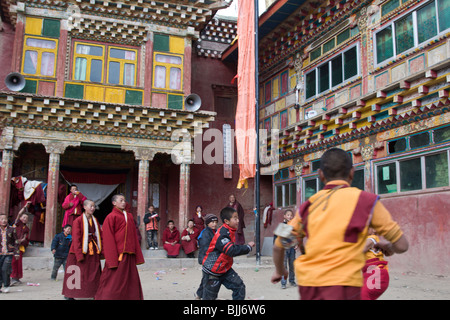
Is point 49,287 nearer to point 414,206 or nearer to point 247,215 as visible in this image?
point 414,206

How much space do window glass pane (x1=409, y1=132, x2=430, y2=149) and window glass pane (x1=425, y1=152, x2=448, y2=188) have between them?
33 centimetres

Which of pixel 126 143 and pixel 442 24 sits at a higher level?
pixel 442 24

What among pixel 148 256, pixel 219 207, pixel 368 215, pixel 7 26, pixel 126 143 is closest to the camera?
pixel 368 215

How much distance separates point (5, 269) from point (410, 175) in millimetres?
8777

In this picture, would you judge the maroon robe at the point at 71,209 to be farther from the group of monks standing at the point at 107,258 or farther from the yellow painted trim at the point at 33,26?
the yellow painted trim at the point at 33,26

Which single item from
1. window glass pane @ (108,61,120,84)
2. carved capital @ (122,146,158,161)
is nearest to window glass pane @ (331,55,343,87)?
carved capital @ (122,146,158,161)

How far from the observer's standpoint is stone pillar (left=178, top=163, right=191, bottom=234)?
14.1m

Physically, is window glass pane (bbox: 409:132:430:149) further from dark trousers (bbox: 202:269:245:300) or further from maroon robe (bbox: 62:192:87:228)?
maroon robe (bbox: 62:192:87:228)

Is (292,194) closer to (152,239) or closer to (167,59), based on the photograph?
(152,239)

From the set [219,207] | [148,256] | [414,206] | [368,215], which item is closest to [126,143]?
[148,256]

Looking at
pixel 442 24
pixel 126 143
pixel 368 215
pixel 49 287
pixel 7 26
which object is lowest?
pixel 49 287

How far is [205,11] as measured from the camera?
49.4 feet

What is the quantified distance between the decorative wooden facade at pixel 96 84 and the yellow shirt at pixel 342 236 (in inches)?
457

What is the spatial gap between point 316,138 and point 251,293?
699cm
